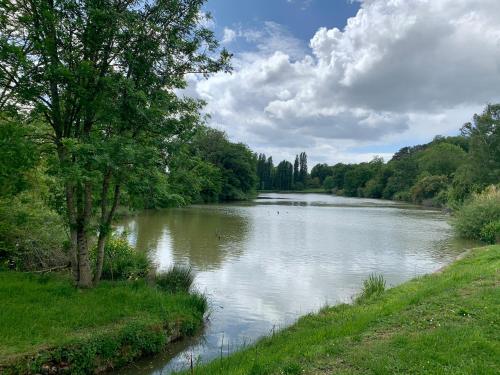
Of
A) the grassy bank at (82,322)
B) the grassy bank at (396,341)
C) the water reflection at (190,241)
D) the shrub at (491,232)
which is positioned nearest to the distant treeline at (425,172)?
the shrub at (491,232)

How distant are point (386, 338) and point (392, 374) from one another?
4.60 ft

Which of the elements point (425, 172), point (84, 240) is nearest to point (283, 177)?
point (425, 172)

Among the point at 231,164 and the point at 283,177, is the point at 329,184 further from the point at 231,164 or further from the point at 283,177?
the point at 231,164

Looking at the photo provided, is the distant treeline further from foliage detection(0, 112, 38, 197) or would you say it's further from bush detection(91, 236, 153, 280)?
foliage detection(0, 112, 38, 197)

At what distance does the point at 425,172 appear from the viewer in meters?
74.1

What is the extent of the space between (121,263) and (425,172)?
73351 mm

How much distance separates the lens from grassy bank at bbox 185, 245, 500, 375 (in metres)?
4.68

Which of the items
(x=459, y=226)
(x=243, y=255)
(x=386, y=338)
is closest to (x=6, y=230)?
(x=386, y=338)

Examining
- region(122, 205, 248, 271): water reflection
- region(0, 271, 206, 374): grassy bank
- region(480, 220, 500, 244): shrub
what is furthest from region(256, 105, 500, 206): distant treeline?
region(0, 271, 206, 374): grassy bank

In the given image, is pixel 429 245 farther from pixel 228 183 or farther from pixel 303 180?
pixel 303 180

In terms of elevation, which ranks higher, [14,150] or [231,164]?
[231,164]

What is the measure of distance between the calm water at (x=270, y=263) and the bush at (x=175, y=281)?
0.84 m

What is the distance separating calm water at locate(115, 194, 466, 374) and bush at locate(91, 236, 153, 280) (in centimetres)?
193

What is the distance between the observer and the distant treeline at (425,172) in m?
46.5
